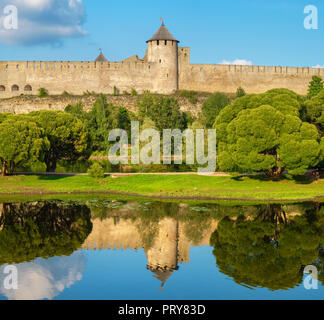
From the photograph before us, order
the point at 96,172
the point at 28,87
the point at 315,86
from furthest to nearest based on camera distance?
the point at 315,86
the point at 28,87
the point at 96,172

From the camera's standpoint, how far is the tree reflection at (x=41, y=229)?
15.3 metres

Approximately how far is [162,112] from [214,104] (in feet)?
17.1

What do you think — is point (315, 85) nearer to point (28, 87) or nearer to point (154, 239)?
point (28, 87)

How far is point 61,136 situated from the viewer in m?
30.9

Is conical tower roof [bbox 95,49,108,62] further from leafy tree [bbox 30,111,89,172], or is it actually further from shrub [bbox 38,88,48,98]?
leafy tree [bbox 30,111,89,172]

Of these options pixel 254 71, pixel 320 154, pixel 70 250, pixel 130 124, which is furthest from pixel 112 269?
pixel 254 71

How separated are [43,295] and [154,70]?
39892mm

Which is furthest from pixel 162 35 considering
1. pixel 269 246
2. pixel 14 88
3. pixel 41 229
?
pixel 269 246

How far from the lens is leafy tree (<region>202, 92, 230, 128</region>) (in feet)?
151

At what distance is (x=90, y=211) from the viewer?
2092 cm
